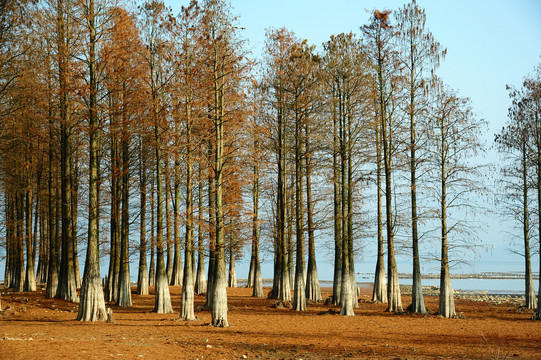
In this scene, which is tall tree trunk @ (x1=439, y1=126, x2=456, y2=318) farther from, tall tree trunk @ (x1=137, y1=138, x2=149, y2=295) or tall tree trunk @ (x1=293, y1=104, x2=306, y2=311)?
tall tree trunk @ (x1=137, y1=138, x2=149, y2=295)

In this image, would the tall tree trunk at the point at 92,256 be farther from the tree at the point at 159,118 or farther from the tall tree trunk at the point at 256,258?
the tall tree trunk at the point at 256,258

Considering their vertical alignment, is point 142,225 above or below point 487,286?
above

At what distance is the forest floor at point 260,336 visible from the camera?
12.2m

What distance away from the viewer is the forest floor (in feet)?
40.1

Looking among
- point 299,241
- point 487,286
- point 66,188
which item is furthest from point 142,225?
point 487,286

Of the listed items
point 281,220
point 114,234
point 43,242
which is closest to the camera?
point 114,234

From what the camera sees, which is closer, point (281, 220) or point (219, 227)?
point (219, 227)

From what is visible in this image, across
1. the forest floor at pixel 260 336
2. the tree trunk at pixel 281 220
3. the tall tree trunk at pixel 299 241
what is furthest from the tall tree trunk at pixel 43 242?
the tall tree trunk at pixel 299 241

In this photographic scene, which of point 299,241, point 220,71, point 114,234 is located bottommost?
point 299,241

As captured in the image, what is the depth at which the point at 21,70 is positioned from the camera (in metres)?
19.5

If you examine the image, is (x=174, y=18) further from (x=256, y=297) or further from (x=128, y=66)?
(x=256, y=297)

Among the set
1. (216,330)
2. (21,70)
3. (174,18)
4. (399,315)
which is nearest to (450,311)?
(399,315)

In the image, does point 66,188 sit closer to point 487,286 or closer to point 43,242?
point 43,242

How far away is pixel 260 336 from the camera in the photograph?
1605 cm
